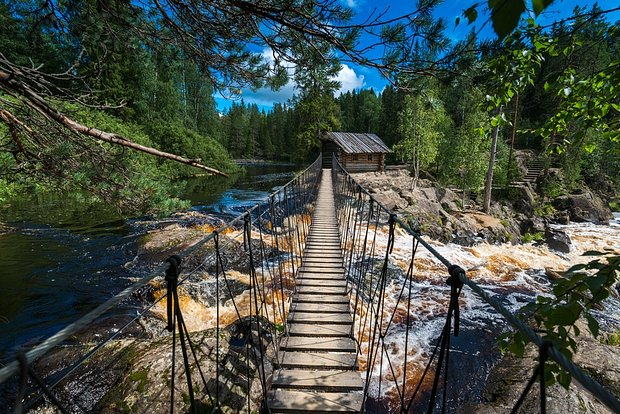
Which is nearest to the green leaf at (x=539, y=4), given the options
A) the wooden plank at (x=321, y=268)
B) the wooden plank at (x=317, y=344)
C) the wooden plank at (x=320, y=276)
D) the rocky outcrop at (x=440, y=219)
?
the wooden plank at (x=317, y=344)

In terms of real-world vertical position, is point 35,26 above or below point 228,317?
above

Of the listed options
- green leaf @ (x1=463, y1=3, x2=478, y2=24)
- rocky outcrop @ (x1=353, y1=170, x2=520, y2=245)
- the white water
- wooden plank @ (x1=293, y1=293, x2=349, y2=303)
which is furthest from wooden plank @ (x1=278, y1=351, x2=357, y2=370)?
rocky outcrop @ (x1=353, y1=170, x2=520, y2=245)

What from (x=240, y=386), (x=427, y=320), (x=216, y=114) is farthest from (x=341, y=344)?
(x=216, y=114)

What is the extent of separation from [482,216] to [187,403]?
13.8 m

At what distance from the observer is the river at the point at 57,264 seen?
483 centimetres

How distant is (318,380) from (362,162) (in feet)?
60.7

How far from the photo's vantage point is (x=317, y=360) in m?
3.00

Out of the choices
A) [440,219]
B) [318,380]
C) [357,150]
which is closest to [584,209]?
[440,219]

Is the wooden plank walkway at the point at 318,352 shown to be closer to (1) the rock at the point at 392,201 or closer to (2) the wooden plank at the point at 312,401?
(2) the wooden plank at the point at 312,401

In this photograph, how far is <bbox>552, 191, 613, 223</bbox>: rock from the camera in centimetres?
1634

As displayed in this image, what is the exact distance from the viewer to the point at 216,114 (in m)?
44.1

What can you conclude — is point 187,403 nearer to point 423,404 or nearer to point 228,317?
point 228,317

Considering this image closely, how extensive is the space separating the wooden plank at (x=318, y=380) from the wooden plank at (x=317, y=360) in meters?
0.05

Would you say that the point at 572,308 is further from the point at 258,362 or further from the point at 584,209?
the point at 584,209
